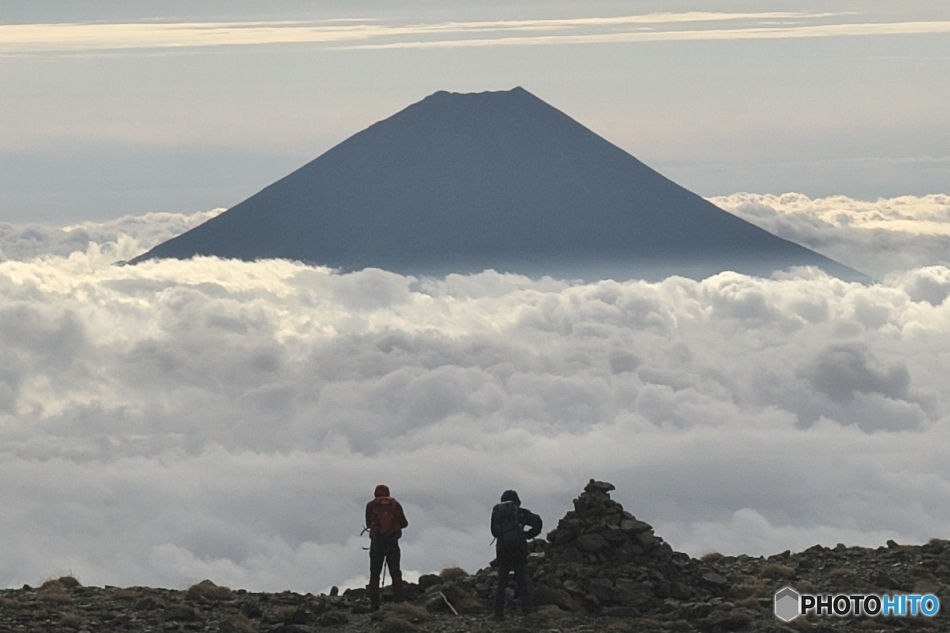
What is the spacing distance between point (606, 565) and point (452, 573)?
12.2ft

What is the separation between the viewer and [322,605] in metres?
24.7

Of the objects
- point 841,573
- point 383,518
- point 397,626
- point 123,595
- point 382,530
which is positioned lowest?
point 397,626

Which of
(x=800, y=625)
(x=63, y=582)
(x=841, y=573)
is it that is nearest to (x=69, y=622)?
(x=63, y=582)

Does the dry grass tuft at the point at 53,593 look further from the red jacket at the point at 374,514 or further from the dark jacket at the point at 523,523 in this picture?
the dark jacket at the point at 523,523

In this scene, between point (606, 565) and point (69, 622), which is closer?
point (69, 622)

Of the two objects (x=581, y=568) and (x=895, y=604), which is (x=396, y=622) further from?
(x=895, y=604)

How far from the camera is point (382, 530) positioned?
23.7 metres

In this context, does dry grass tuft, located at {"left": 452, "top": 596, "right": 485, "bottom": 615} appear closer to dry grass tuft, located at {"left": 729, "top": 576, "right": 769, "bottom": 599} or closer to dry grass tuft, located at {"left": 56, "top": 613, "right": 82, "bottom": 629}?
dry grass tuft, located at {"left": 729, "top": 576, "right": 769, "bottom": 599}

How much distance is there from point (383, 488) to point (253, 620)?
11.2 ft

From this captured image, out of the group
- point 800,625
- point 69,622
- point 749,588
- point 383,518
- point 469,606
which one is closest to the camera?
point 800,625

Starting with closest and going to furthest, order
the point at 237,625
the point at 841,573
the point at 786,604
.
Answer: the point at 237,625 < the point at 786,604 < the point at 841,573

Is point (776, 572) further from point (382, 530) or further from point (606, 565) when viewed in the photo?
point (382, 530)

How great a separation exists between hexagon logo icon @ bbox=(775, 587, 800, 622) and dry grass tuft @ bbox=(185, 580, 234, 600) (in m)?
10.8

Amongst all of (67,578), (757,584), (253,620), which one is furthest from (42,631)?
(757,584)
